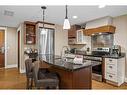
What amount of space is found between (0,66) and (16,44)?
4.71ft

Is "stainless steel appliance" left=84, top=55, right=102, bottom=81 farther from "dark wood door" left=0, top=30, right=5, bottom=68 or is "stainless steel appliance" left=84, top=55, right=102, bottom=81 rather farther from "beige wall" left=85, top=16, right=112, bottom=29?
"dark wood door" left=0, top=30, right=5, bottom=68

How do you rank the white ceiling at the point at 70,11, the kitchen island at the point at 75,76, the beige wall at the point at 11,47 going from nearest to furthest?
the kitchen island at the point at 75,76
the white ceiling at the point at 70,11
the beige wall at the point at 11,47

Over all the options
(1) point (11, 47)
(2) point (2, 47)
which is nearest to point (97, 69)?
(1) point (11, 47)

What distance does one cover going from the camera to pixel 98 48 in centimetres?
521

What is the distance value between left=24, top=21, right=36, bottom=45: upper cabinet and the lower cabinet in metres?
3.32

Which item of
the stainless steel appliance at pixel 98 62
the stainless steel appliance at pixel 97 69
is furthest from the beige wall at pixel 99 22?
the stainless steel appliance at pixel 97 69

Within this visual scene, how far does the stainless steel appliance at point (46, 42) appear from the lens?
543cm

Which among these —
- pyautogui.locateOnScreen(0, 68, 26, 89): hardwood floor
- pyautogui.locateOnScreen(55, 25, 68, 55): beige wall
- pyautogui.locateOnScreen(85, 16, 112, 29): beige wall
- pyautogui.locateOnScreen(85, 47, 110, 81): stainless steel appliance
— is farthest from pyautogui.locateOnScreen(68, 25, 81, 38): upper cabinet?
pyautogui.locateOnScreen(0, 68, 26, 89): hardwood floor

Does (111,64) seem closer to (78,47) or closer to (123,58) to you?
(123,58)

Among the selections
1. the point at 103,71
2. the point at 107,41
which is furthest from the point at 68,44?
the point at 103,71

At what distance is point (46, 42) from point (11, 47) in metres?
2.48

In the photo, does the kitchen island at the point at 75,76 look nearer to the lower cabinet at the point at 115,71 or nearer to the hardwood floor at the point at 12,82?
the lower cabinet at the point at 115,71

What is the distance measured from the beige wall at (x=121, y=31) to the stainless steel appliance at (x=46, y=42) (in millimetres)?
2776

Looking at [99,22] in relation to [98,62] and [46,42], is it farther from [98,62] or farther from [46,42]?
[46,42]
